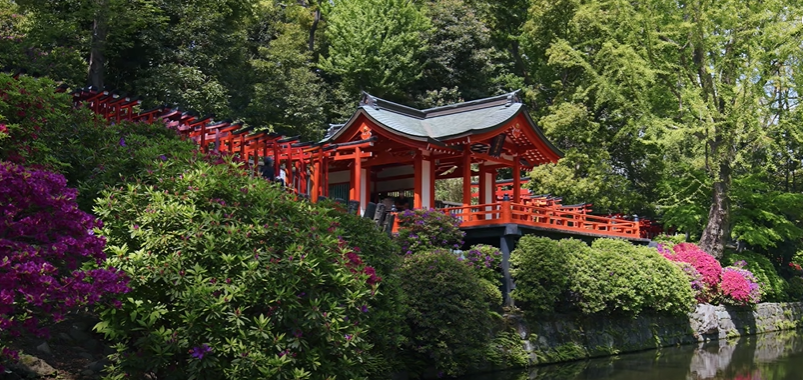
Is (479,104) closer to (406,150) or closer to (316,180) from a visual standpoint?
(406,150)

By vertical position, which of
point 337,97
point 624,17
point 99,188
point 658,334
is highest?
point 624,17

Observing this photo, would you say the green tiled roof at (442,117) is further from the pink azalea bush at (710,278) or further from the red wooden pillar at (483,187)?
the pink azalea bush at (710,278)

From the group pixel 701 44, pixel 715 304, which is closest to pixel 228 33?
pixel 701 44

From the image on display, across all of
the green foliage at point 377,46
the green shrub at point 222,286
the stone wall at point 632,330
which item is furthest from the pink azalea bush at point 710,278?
the green shrub at point 222,286

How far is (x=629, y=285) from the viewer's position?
51.7 feet

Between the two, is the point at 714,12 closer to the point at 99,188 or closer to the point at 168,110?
the point at 168,110

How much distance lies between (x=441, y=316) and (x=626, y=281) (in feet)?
18.7

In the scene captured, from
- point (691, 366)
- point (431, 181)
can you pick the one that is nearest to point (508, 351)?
point (691, 366)

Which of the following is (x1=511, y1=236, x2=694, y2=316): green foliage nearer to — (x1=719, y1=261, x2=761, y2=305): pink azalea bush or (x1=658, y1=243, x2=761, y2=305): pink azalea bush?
(x1=658, y1=243, x2=761, y2=305): pink azalea bush

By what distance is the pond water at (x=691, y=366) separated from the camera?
12930 millimetres

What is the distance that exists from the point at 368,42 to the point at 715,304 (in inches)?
605

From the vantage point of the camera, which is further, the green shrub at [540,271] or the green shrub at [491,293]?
the green shrub at [540,271]

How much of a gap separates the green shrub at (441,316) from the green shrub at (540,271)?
8.16 ft

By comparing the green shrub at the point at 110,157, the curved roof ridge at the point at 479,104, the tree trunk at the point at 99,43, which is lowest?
the green shrub at the point at 110,157
